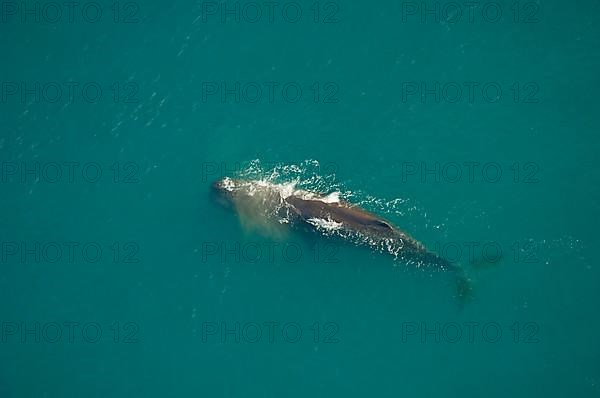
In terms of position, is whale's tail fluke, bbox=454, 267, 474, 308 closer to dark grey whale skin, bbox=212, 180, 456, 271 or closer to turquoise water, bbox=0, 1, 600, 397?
dark grey whale skin, bbox=212, 180, 456, 271

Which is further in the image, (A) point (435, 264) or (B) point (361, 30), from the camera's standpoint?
(B) point (361, 30)

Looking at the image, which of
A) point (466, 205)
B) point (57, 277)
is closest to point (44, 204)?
point (57, 277)

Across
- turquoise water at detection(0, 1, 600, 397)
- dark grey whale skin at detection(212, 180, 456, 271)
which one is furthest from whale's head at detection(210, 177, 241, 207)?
dark grey whale skin at detection(212, 180, 456, 271)

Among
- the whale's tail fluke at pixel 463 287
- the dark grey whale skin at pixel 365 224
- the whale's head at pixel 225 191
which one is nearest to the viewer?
the whale's tail fluke at pixel 463 287

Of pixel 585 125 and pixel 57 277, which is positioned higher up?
pixel 585 125

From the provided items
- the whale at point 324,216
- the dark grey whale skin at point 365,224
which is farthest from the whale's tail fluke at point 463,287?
the dark grey whale skin at point 365,224

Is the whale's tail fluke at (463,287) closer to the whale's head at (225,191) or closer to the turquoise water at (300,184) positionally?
the turquoise water at (300,184)

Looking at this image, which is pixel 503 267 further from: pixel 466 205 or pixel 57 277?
pixel 57 277
